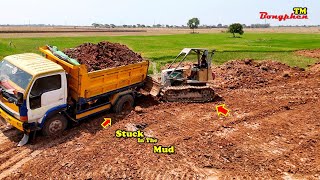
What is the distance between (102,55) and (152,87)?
2.60 metres

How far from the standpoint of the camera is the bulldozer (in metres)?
13.9

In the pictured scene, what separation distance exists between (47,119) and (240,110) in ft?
25.0

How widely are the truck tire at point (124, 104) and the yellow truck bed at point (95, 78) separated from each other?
52cm

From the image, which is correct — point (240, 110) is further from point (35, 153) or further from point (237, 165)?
point (35, 153)

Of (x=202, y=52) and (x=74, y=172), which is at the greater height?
(x=202, y=52)

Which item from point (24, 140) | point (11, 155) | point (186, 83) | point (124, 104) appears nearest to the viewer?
point (11, 155)

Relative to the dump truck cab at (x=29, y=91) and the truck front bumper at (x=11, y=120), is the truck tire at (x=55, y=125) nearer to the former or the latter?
the dump truck cab at (x=29, y=91)

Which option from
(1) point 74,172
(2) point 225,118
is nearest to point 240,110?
(2) point 225,118

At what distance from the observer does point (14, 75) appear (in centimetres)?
1023

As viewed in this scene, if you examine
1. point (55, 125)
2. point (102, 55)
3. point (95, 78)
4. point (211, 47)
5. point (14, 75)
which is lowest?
point (55, 125)

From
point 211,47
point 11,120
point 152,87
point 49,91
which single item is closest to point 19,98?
point 49,91

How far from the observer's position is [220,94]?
52.1 feet

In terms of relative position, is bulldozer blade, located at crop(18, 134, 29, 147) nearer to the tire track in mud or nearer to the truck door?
the tire track in mud

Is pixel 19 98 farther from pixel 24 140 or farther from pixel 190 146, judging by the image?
pixel 190 146
